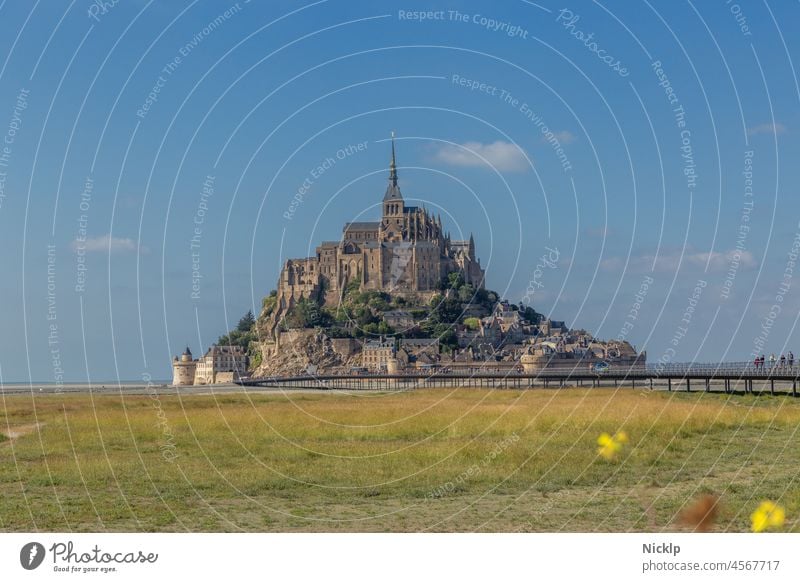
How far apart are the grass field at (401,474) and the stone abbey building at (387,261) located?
13946cm

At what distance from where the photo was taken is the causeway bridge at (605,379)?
2603 inches

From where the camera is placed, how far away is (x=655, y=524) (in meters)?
18.9

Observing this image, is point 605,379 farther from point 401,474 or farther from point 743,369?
point 401,474

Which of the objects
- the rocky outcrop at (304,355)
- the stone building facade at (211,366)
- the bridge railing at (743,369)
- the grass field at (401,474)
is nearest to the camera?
the grass field at (401,474)

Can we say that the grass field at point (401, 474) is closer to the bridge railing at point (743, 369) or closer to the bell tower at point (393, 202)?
the bridge railing at point (743, 369)

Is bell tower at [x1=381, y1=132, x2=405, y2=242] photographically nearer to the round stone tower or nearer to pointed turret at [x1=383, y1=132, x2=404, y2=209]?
pointed turret at [x1=383, y1=132, x2=404, y2=209]

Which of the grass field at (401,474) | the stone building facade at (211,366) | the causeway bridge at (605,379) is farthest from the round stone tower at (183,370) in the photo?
the grass field at (401,474)

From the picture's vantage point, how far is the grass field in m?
19.7

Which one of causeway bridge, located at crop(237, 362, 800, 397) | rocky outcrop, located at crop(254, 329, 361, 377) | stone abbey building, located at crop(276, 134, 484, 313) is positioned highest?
stone abbey building, located at crop(276, 134, 484, 313)

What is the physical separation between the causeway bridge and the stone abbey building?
1137 inches

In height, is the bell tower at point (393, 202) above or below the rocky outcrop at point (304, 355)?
above

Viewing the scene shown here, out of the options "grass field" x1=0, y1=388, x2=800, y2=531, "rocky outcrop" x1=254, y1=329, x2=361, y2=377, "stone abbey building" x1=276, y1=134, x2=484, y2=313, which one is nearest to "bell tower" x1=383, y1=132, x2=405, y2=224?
"stone abbey building" x1=276, y1=134, x2=484, y2=313
